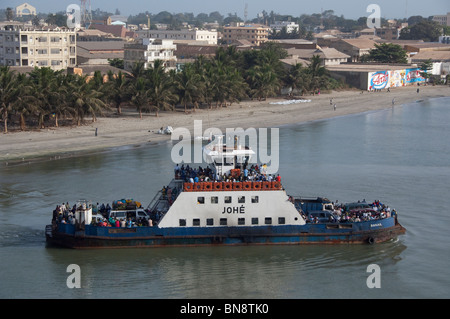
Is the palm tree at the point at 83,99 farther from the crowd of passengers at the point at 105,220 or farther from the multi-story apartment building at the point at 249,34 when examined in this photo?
the multi-story apartment building at the point at 249,34

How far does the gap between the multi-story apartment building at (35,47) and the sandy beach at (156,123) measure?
20450mm

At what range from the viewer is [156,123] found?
2377 inches

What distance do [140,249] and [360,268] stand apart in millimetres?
9207

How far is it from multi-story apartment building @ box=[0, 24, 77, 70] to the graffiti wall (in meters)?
39.7

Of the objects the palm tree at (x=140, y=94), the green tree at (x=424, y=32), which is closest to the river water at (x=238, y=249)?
the palm tree at (x=140, y=94)

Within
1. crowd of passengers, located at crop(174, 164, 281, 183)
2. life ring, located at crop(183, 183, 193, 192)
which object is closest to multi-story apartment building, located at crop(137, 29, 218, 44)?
crowd of passengers, located at crop(174, 164, 281, 183)

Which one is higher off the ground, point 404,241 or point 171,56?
point 171,56

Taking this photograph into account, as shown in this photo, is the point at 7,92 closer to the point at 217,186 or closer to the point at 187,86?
the point at 187,86

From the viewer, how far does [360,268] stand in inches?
1088

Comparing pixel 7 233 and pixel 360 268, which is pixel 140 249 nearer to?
pixel 7 233

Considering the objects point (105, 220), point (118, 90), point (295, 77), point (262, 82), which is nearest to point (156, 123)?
point (118, 90)

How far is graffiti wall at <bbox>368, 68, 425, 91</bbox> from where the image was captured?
9212 cm
